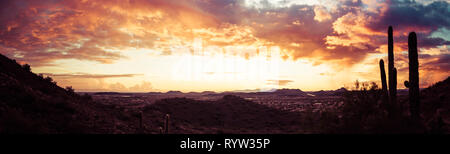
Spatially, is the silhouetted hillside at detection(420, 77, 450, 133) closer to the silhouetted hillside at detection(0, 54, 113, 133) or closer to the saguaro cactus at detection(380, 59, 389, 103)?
the saguaro cactus at detection(380, 59, 389, 103)

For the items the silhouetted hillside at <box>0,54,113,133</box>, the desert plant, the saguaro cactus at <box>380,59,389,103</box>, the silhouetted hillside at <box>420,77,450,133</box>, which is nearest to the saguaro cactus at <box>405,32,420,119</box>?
the saguaro cactus at <box>380,59,389,103</box>

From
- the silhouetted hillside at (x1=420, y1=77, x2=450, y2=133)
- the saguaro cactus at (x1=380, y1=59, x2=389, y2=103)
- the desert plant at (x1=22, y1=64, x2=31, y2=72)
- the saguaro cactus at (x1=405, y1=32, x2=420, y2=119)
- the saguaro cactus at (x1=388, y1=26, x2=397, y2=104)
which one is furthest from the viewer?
the desert plant at (x1=22, y1=64, x2=31, y2=72)

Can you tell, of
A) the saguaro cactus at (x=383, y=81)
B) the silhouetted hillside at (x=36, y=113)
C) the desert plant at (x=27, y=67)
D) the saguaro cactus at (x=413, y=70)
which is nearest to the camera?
the silhouetted hillside at (x=36, y=113)

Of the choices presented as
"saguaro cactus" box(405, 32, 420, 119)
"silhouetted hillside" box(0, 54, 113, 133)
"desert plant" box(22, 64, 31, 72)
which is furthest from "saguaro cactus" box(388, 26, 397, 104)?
"desert plant" box(22, 64, 31, 72)

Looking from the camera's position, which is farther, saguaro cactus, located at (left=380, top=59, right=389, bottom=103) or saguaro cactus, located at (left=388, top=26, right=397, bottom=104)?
saguaro cactus, located at (left=380, top=59, right=389, bottom=103)

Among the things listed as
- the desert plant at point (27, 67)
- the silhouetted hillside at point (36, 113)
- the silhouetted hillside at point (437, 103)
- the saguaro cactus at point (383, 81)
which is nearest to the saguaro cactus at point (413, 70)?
the saguaro cactus at point (383, 81)

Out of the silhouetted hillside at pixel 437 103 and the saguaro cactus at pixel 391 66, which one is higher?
the saguaro cactus at pixel 391 66

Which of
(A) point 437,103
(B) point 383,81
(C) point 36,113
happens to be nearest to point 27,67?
(C) point 36,113

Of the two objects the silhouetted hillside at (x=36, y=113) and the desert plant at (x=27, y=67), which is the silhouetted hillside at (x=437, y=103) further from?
the desert plant at (x=27, y=67)

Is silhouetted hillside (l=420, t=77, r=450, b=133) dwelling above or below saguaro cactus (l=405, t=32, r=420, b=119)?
below

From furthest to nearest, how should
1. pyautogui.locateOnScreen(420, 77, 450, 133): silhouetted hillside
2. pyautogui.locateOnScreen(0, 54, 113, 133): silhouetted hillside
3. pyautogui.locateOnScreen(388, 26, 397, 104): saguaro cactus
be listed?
pyautogui.locateOnScreen(420, 77, 450, 133): silhouetted hillside < pyautogui.locateOnScreen(388, 26, 397, 104): saguaro cactus < pyautogui.locateOnScreen(0, 54, 113, 133): silhouetted hillside

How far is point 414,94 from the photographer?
1517 centimetres
